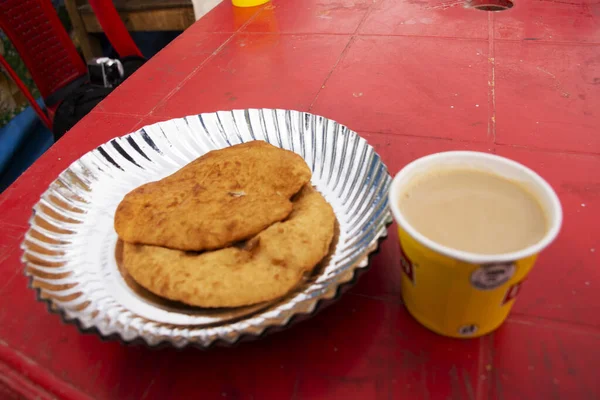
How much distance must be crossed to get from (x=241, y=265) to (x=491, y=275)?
32cm

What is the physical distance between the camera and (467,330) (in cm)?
58

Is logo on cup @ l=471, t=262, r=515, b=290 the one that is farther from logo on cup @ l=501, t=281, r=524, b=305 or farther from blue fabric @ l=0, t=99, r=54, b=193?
blue fabric @ l=0, t=99, r=54, b=193

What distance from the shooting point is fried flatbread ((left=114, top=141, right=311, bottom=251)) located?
65cm

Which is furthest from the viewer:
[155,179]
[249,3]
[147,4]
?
[147,4]

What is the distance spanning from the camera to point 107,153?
0.87m

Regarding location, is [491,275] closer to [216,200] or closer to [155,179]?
[216,200]

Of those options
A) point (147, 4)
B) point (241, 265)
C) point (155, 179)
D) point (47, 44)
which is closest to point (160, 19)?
point (147, 4)

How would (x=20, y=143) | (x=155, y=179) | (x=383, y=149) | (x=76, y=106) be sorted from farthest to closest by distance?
(x=20, y=143) < (x=76, y=106) < (x=383, y=149) < (x=155, y=179)

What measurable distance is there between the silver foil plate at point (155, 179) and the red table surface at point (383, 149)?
0.08 meters

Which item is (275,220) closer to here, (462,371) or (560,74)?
(462,371)

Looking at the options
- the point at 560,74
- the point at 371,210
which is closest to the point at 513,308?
the point at 371,210

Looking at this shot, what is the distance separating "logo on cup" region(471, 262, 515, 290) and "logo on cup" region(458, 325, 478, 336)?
3.6 inches

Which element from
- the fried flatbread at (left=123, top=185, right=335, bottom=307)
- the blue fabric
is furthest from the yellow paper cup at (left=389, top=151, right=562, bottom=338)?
the blue fabric

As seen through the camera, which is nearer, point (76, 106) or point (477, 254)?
point (477, 254)
